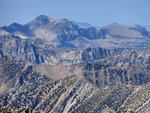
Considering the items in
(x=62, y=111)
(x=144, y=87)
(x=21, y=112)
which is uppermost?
(x=21, y=112)

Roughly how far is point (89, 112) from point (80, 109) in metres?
9.52

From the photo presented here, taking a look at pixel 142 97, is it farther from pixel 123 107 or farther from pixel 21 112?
pixel 21 112

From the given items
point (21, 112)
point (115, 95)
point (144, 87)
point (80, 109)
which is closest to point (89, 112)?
point (80, 109)

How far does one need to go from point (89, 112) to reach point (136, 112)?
82.1ft

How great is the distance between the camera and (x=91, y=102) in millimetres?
187750

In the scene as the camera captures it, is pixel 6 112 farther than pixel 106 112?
No

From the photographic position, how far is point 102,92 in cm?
19888

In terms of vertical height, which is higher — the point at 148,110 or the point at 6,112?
the point at 6,112

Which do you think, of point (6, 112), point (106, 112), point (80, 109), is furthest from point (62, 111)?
point (6, 112)

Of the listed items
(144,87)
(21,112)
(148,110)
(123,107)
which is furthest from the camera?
(144,87)

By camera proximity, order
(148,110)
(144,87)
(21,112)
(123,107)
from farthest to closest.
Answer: (144,87), (123,107), (148,110), (21,112)

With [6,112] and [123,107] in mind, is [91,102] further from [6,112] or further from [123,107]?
[6,112]

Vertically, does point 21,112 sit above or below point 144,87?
above

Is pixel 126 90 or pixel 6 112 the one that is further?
pixel 126 90
